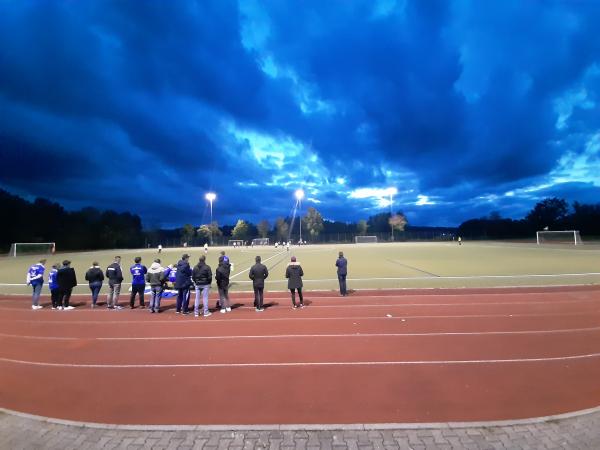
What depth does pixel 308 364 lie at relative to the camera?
7.36 metres

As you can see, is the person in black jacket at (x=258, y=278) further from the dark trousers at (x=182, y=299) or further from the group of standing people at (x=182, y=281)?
the dark trousers at (x=182, y=299)

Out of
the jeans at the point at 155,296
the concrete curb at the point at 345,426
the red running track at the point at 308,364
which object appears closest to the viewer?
the concrete curb at the point at 345,426

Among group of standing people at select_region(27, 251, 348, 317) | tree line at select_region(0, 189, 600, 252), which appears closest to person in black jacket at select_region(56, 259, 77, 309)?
group of standing people at select_region(27, 251, 348, 317)

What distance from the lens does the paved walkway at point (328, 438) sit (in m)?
4.41

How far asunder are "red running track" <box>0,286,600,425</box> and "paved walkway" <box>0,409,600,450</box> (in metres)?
0.42

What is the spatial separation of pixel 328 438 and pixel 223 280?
8.40 m

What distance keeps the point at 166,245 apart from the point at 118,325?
10544 centimetres

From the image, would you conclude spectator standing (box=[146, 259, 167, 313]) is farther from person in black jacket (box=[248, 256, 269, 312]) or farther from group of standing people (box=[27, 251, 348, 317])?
person in black jacket (box=[248, 256, 269, 312])

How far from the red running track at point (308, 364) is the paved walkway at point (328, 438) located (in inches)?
16.4

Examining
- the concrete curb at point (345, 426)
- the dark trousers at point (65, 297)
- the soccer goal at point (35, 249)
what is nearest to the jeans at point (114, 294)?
the dark trousers at point (65, 297)

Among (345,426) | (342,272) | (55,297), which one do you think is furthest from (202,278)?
(345,426)

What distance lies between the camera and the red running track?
216 inches

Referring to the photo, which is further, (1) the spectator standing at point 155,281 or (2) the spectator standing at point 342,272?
(2) the spectator standing at point 342,272

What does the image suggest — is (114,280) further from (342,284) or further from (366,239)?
(366,239)
